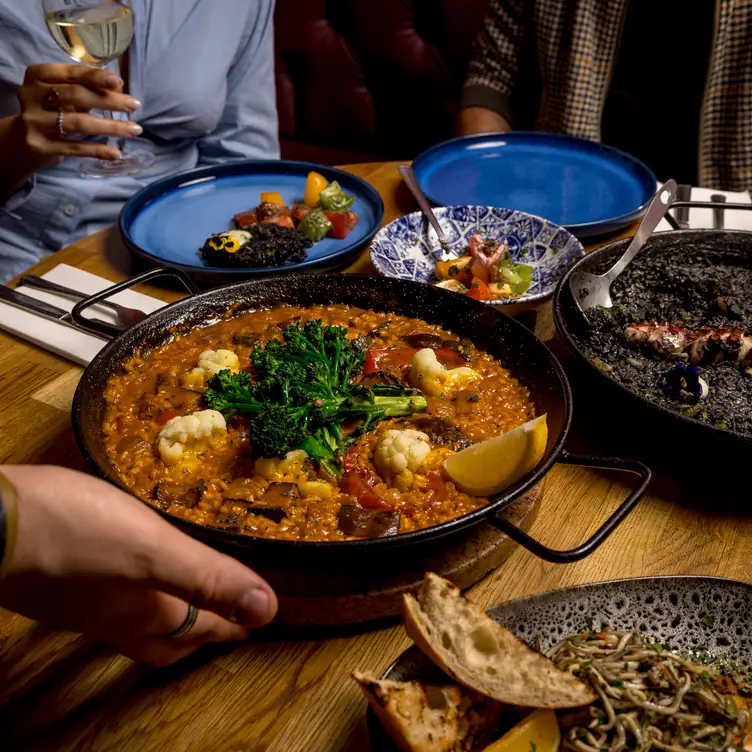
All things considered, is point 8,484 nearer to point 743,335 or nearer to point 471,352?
point 471,352

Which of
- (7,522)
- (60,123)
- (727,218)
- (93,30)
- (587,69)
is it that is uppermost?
(93,30)

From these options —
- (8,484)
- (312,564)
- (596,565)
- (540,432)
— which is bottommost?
(596,565)

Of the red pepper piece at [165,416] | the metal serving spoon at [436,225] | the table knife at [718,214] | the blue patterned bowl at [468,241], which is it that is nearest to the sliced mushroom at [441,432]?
the red pepper piece at [165,416]

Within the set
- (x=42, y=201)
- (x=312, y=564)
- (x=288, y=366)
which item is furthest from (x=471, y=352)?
(x=42, y=201)

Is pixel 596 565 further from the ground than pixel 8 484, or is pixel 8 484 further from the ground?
pixel 8 484

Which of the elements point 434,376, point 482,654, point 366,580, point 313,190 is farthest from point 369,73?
point 482,654

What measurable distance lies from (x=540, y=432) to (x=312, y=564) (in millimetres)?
604

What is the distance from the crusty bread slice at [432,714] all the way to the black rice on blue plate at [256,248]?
1.91 m

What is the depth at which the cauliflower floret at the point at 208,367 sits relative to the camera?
83.8 inches

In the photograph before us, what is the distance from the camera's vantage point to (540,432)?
165cm

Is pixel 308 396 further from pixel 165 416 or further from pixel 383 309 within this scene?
pixel 383 309

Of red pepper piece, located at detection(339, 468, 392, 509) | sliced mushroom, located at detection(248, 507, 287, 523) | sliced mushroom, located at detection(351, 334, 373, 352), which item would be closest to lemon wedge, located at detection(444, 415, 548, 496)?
red pepper piece, located at detection(339, 468, 392, 509)

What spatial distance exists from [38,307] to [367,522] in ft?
5.30

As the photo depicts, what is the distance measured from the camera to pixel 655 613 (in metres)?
1.51
